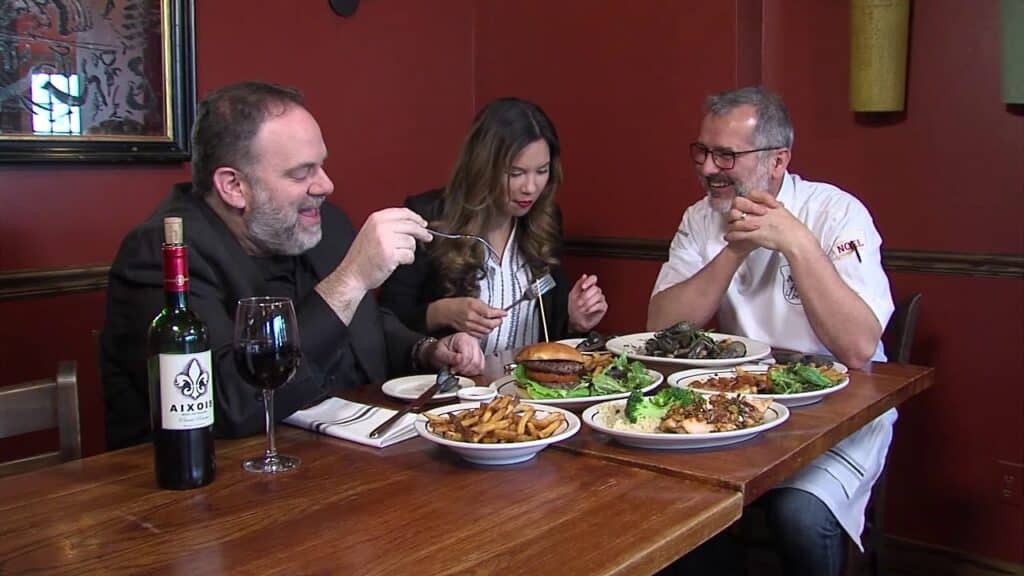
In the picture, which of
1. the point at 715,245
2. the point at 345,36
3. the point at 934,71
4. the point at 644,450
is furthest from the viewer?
the point at 345,36

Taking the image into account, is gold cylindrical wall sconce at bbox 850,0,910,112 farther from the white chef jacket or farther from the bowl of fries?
the bowl of fries

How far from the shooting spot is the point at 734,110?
2.38m

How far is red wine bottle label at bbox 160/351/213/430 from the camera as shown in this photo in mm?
1198

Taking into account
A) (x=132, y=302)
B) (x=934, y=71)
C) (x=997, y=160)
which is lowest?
(x=132, y=302)

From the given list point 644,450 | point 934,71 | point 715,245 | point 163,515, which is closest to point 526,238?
point 715,245

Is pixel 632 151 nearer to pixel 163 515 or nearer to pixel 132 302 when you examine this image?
pixel 132 302

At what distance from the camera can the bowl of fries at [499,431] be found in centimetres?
131

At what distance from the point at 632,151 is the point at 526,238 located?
2.36 ft

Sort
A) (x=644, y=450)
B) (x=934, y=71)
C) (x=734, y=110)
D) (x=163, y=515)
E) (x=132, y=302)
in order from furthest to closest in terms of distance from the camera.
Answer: (x=934, y=71) < (x=734, y=110) < (x=132, y=302) < (x=644, y=450) < (x=163, y=515)

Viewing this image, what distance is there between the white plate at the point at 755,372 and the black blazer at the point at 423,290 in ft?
2.97

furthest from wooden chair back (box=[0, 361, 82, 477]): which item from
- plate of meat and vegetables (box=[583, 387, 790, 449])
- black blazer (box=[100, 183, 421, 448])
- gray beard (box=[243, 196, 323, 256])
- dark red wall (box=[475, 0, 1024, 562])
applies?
dark red wall (box=[475, 0, 1024, 562])

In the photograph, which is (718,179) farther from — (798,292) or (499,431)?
(499,431)

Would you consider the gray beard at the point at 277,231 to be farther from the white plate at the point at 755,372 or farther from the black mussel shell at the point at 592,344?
the white plate at the point at 755,372

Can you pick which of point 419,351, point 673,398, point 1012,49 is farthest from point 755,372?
point 1012,49
